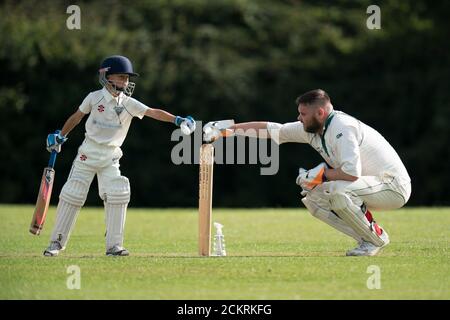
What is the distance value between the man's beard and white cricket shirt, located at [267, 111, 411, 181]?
0.07 meters

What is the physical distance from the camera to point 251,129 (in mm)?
7961

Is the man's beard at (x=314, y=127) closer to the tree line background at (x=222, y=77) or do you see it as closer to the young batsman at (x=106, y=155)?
the young batsman at (x=106, y=155)

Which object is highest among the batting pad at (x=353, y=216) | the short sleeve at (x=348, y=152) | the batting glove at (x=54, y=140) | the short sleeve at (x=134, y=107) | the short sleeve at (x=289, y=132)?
the short sleeve at (x=134, y=107)

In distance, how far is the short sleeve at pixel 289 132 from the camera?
785 cm

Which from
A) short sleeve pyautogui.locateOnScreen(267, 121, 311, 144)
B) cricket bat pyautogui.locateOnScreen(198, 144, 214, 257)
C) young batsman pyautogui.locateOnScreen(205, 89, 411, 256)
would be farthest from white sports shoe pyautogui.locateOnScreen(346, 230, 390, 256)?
cricket bat pyautogui.locateOnScreen(198, 144, 214, 257)

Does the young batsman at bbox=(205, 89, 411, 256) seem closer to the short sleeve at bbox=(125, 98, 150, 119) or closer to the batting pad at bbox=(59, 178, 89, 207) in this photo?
the short sleeve at bbox=(125, 98, 150, 119)

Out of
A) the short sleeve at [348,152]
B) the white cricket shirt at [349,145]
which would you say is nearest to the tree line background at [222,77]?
the white cricket shirt at [349,145]

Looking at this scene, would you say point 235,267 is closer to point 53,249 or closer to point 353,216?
point 353,216

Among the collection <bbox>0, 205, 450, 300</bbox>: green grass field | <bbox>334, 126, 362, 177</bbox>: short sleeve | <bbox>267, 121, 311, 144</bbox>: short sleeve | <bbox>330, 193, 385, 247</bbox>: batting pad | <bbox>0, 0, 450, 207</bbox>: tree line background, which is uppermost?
<bbox>0, 0, 450, 207</bbox>: tree line background

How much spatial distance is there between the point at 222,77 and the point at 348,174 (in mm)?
13682

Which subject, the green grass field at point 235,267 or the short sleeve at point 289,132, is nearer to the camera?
the green grass field at point 235,267

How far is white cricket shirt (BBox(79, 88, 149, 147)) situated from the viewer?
25.5 feet
